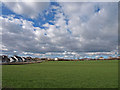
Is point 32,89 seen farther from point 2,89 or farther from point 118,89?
point 118,89

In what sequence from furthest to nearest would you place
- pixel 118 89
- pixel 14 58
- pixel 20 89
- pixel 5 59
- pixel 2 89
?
pixel 14 58, pixel 5 59, pixel 118 89, pixel 20 89, pixel 2 89

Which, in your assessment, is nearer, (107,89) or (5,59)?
(107,89)

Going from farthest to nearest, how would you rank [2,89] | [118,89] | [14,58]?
[14,58]
[118,89]
[2,89]

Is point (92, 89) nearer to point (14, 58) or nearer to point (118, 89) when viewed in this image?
point (118, 89)

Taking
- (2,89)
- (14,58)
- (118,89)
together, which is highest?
(2,89)

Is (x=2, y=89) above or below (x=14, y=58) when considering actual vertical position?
above

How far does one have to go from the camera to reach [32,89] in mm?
7914

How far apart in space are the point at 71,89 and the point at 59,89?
0.99m

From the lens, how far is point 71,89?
8047 millimetres

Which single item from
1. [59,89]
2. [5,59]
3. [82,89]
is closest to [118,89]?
[82,89]

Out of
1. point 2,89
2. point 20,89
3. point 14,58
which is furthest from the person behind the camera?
point 14,58

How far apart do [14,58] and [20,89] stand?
326 ft

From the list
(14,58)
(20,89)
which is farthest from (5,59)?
(20,89)

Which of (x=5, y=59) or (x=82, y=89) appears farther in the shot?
(x=5, y=59)
